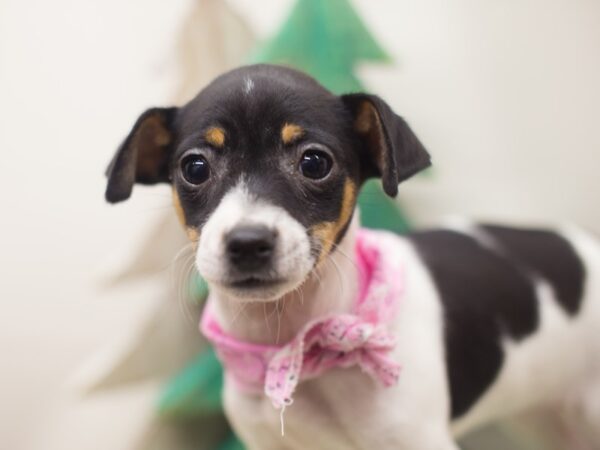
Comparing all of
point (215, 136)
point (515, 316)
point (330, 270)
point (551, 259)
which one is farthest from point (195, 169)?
point (551, 259)

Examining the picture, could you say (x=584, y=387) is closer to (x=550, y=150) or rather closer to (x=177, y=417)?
(x=550, y=150)

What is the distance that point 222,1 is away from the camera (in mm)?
1853

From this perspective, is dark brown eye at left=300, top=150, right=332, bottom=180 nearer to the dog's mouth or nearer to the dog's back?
the dog's mouth

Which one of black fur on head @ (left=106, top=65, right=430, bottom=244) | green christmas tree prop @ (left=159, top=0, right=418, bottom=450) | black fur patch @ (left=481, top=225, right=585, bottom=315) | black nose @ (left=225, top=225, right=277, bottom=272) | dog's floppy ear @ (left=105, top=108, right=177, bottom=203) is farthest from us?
green christmas tree prop @ (left=159, top=0, right=418, bottom=450)

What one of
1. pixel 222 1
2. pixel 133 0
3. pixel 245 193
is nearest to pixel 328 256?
pixel 245 193

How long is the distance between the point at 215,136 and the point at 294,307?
0.32 m

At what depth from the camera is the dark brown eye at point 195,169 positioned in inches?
41.7

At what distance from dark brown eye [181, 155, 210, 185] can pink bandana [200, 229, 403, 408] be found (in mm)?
296

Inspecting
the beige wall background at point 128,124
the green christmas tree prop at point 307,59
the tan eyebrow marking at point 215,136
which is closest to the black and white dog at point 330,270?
the tan eyebrow marking at point 215,136

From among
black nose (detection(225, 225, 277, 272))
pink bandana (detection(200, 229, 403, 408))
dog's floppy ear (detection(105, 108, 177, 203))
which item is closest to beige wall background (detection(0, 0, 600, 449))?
dog's floppy ear (detection(105, 108, 177, 203))

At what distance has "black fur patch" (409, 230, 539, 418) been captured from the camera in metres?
1.31

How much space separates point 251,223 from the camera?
0.91 metres

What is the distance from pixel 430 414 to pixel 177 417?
789mm

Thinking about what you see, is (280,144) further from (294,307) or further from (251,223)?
(294,307)
